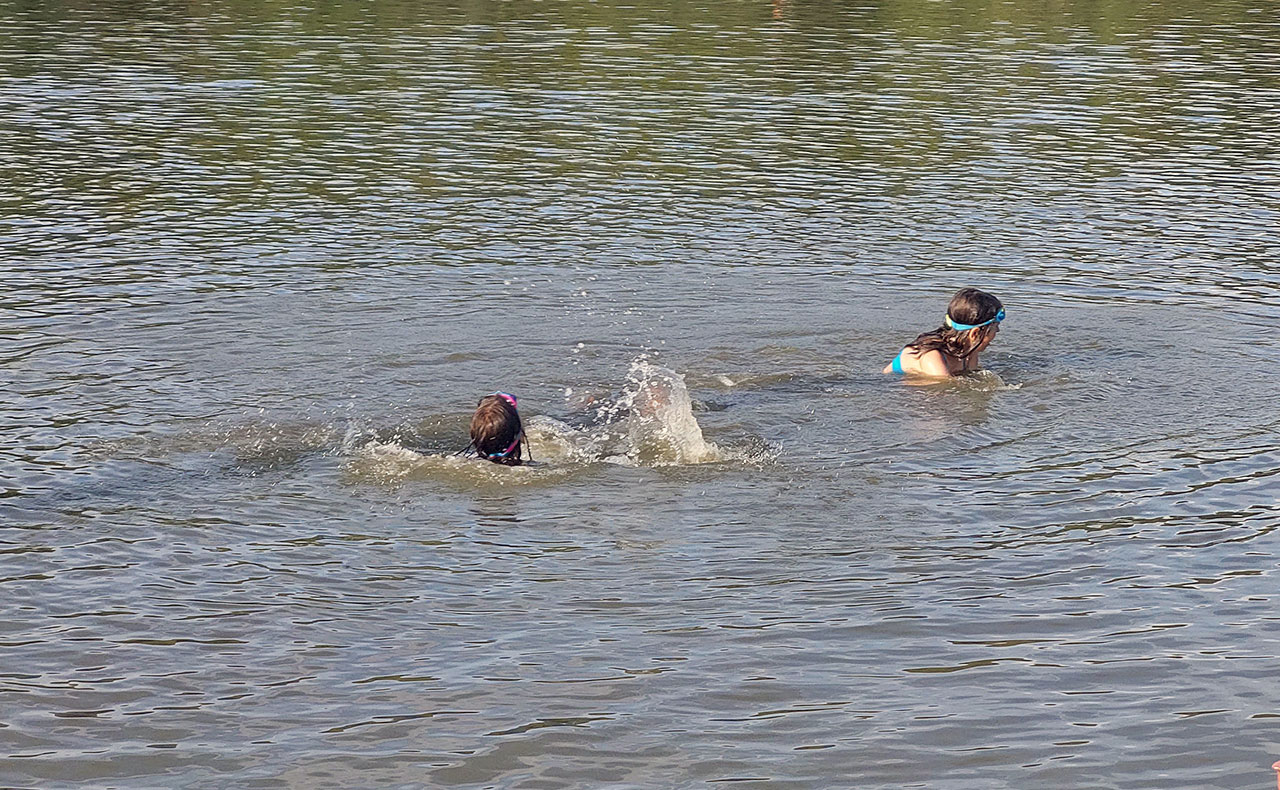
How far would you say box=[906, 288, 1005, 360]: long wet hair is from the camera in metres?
13.9

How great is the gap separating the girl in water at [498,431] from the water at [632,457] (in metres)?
0.15

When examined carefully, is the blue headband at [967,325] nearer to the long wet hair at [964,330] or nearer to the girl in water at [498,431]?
the long wet hair at [964,330]

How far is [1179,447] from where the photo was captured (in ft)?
41.2

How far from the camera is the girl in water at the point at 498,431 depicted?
11609mm

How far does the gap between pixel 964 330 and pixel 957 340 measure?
16 cm

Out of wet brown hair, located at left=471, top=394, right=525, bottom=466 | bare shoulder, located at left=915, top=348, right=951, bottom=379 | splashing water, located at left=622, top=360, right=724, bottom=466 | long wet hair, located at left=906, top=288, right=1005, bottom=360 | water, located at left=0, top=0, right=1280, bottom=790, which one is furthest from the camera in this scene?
bare shoulder, located at left=915, top=348, right=951, bottom=379

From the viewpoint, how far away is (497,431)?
11.6m

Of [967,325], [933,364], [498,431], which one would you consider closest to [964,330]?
[967,325]

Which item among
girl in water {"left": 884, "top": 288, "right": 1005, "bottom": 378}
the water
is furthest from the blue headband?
the water

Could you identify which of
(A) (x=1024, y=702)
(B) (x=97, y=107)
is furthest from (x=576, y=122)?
(A) (x=1024, y=702)

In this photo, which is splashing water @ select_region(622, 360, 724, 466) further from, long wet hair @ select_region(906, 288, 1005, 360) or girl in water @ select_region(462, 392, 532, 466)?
long wet hair @ select_region(906, 288, 1005, 360)

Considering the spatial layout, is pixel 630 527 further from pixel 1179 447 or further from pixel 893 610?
pixel 1179 447

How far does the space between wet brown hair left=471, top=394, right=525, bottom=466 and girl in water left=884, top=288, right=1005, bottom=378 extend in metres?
4.02

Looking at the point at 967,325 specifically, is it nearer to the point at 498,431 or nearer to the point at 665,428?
the point at 665,428
